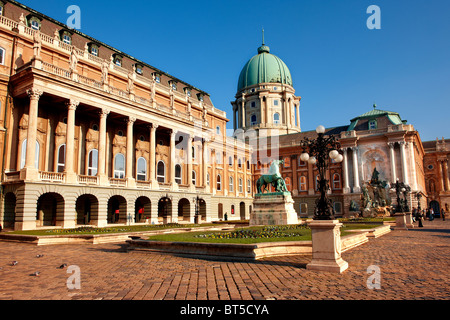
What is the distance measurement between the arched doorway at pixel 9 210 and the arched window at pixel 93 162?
8821 mm

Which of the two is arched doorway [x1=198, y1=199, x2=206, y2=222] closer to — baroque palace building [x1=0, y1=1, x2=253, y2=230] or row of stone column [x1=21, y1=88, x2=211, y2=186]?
baroque palace building [x1=0, y1=1, x2=253, y2=230]

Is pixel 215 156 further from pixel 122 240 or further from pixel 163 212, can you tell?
pixel 122 240

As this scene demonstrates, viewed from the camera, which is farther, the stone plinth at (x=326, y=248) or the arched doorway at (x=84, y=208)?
the arched doorway at (x=84, y=208)

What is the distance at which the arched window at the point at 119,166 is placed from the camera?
40750mm

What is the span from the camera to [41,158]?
1308 inches

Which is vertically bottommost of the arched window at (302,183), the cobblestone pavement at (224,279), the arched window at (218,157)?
the cobblestone pavement at (224,279)

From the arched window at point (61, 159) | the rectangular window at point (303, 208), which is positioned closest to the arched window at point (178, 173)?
the arched window at point (61, 159)

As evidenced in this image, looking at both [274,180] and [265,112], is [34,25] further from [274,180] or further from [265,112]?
[265,112]

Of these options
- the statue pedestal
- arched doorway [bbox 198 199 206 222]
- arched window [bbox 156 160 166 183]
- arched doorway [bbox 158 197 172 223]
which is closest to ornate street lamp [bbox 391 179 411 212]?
the statue pedestal

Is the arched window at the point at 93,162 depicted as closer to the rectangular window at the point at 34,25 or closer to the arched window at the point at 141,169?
the arched window at the point at 141,169

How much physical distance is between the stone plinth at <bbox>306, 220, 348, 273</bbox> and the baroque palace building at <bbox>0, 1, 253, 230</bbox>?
2579cm

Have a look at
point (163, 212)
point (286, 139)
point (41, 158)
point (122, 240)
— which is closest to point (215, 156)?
point (163, 212)

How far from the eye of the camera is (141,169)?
146ft

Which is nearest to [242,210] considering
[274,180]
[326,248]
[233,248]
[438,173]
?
[274,180]
